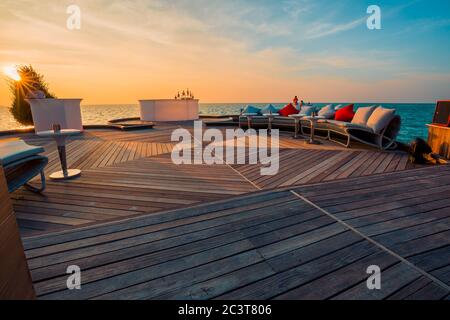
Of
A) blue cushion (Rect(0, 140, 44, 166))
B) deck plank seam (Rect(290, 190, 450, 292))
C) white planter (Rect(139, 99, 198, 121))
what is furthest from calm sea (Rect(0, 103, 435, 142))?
deck plank seam (Rect(290, 190, 450, 292))

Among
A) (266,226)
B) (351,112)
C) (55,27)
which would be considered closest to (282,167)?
(266,226)

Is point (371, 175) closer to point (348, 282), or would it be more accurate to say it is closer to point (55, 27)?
point (348, 282)

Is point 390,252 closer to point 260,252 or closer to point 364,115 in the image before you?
point 260,252

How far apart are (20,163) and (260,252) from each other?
268 cm

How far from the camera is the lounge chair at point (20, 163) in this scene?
7.39 feet

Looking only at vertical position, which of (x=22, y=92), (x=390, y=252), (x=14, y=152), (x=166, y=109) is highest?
(x=22, y=92)

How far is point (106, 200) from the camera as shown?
253cm

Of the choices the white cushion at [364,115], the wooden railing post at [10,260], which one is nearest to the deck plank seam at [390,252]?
the wooden railing post at [10,260]

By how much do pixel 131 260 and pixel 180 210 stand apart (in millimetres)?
783

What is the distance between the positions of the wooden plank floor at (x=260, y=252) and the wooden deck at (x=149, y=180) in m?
0.31

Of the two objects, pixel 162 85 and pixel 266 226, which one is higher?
pixel 162 85

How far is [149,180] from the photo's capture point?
3215 millimetres

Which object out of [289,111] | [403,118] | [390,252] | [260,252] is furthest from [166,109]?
[403,118]
